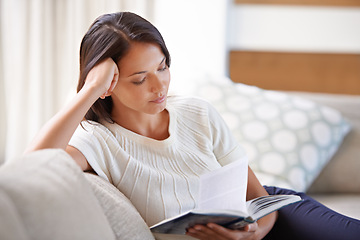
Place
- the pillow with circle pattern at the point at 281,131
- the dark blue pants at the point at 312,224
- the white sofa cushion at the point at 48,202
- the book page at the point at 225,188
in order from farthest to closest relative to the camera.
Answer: the pillow with circle pattern at the point at 281,131, the dark blue pants at the point at 312,224, the book page at the point at 225,188, the white sofa cushion at the point at 48,202

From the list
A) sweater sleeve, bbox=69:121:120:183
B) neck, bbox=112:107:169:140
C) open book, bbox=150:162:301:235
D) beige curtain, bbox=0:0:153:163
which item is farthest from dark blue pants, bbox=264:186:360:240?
beige curtain, bbox=0:0:153:163

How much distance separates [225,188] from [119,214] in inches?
10.9

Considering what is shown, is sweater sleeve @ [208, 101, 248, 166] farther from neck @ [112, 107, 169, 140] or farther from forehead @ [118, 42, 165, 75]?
forehead @ [118, 42, 165, 75]

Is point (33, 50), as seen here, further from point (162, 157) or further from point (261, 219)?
point (261, 219)

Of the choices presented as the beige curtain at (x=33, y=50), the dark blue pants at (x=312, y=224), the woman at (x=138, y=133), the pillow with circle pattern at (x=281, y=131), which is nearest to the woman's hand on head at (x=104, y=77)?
the woman at (x=138, y=133)

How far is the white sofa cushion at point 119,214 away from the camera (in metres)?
1.15

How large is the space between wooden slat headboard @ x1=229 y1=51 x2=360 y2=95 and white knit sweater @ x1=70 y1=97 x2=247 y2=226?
1.70 meters

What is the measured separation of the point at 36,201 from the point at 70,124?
0.38 m

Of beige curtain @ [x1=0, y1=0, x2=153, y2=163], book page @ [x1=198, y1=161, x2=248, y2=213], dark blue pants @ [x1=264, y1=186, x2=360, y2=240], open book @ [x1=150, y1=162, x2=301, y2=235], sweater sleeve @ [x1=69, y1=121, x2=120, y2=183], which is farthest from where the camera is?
beige curtain @ [x1=0, y1=0, x2=153, y2=163]

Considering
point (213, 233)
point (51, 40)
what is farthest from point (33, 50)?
point (213, 233)

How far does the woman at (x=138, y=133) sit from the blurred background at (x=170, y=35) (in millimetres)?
1712

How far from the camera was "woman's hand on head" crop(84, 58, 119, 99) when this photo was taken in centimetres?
133

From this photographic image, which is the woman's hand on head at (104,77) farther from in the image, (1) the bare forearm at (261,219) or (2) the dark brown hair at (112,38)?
(1) the bare forearm at (261,219)

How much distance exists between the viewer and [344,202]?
211 cm
